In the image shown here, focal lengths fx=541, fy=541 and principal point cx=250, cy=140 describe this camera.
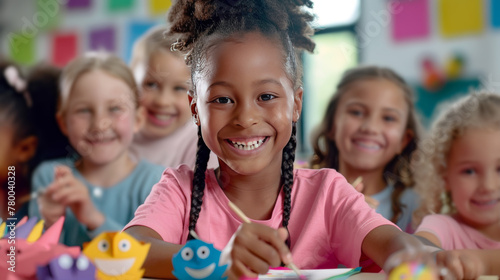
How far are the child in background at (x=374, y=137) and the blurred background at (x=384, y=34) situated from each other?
91cm

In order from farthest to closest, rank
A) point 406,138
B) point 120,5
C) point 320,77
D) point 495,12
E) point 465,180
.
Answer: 1. point 120,5
2. point 495,12
3. point 320,77
4. point 406,138
5. point 465,180

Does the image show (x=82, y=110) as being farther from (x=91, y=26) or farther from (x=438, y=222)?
(x=91, y=26)

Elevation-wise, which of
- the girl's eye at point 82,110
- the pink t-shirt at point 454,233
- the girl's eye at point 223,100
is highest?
the girl's eye at point 82,110

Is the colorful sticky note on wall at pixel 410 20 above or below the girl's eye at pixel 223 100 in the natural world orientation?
above

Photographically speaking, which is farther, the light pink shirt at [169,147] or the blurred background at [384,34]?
the blurred background at [384,34]

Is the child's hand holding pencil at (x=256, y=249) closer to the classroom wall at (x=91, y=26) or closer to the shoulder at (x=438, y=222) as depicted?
the shoulder at (x=438, y=222)

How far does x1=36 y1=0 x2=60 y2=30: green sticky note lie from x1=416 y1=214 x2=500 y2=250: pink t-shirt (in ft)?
6.37

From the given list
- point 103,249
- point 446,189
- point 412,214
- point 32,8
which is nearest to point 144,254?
point 103,249

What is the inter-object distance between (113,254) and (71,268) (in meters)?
0.05

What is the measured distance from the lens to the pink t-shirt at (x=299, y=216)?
769 millimetres

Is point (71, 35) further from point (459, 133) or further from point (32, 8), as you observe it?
point (459, 133)

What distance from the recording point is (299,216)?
2.70ft

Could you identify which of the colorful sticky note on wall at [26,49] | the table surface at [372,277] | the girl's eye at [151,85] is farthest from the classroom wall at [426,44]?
the table surface at [372,277]

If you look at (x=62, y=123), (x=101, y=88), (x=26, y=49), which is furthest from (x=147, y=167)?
(x=26, y=49)
